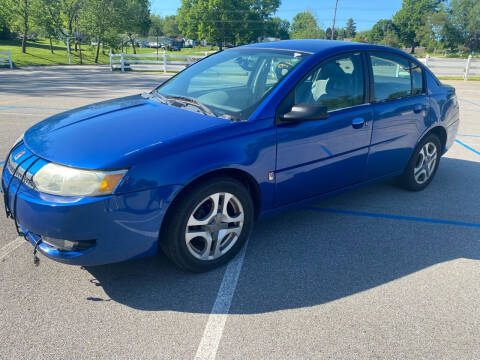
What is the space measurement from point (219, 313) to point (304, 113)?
1.59 metres

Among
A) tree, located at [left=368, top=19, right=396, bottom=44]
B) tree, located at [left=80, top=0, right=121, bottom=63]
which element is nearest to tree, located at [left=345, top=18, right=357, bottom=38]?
tree, located at [left=368, top=19, right=396, bottom=44]

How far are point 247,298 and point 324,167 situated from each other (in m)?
1.39

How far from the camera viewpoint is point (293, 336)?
7.79 feet

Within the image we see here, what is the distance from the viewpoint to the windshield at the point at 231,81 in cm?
326

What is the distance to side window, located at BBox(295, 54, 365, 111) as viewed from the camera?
3.38 meters

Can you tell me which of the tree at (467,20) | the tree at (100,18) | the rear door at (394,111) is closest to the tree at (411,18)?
the tree at (467,20)

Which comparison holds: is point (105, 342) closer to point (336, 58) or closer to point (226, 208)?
point (226, 208)

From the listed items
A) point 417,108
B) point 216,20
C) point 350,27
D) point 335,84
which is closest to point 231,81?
point 335,84

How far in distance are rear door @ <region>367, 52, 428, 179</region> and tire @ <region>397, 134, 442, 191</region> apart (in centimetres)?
18

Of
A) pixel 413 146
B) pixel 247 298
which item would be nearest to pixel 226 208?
pixel 247 298

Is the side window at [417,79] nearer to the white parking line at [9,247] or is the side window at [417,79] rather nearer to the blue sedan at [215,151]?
the blue sedan at [215,151]

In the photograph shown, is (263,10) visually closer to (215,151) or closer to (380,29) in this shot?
(380,29)

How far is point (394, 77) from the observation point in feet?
13.9

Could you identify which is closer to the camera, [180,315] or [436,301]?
[180,315]
